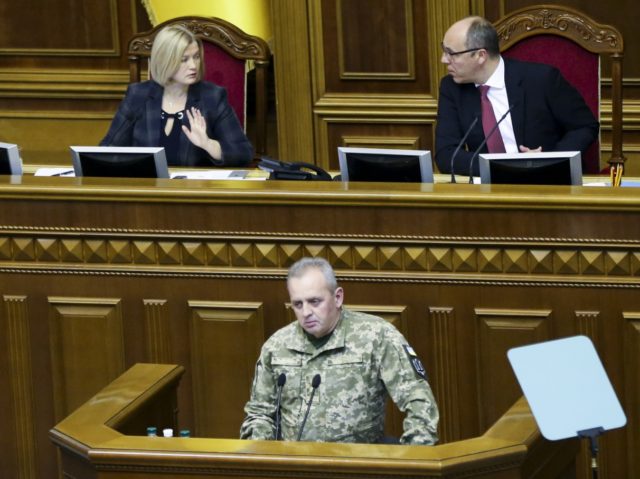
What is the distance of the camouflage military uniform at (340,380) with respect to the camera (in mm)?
3914

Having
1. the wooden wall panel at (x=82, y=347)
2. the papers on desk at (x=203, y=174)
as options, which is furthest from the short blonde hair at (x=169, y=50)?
the wooden wall panel at (x=82, y=347)

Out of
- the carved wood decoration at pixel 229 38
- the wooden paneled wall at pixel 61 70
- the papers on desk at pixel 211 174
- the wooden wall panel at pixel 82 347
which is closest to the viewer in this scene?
the wooden wall panel at pixel 82 347

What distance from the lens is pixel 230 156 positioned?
579 centimetres

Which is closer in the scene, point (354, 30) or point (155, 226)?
point (155, 226)

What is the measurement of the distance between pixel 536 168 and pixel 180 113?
1.78 meters

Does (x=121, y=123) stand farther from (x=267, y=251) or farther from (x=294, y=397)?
(x=294, y=397)

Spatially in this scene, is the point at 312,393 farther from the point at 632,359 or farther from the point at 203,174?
the point at 203,174

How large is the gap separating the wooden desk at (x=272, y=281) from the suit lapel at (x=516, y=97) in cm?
114

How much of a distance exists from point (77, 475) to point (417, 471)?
874 mm

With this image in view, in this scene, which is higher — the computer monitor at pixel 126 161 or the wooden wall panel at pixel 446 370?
the computer monitor at pixel 126 161

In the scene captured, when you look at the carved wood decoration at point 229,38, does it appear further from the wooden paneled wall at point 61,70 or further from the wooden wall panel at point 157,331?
the wooden wall panel at point 157,331

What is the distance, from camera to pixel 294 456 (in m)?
3.31

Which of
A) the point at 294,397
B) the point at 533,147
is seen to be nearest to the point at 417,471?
the point at 294,397

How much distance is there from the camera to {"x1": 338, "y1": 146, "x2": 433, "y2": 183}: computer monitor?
4.70 metres
